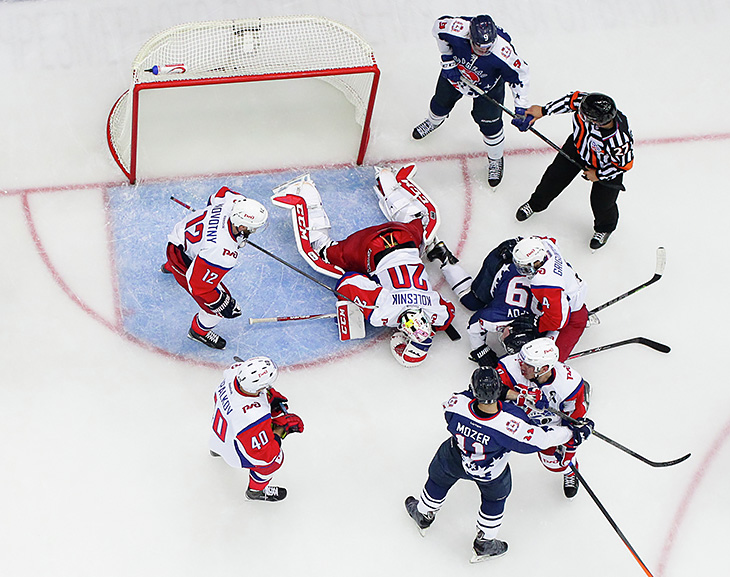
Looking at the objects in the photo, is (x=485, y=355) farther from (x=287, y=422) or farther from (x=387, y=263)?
(x=287, y=422)

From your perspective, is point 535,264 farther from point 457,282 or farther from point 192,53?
point 192,53

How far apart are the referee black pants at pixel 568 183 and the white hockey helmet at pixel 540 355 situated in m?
1.26

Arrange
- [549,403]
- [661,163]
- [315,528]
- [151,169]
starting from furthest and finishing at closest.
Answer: [661,163]
[151,169]
[315,528]
[549,403]

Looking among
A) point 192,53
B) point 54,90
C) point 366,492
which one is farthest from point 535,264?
point 54,90

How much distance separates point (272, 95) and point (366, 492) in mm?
2378

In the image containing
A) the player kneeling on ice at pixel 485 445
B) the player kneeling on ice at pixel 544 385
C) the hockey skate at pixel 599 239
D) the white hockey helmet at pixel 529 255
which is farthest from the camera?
the hockey skate at pixel 599 239

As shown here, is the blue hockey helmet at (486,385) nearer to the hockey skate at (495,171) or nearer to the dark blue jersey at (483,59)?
the dark blue jersey at (483,59)

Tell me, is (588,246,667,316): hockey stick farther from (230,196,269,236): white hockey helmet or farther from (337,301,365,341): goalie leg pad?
(230,196,269,236): white hockey helmet

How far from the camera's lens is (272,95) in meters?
6.09

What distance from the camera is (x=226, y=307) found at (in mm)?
5055

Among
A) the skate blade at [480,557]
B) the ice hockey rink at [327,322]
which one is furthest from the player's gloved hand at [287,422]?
the skate blade at [480,557]

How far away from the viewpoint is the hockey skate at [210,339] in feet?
17.2

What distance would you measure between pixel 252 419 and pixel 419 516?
1.05 m

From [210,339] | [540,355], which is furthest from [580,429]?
[210,339]
